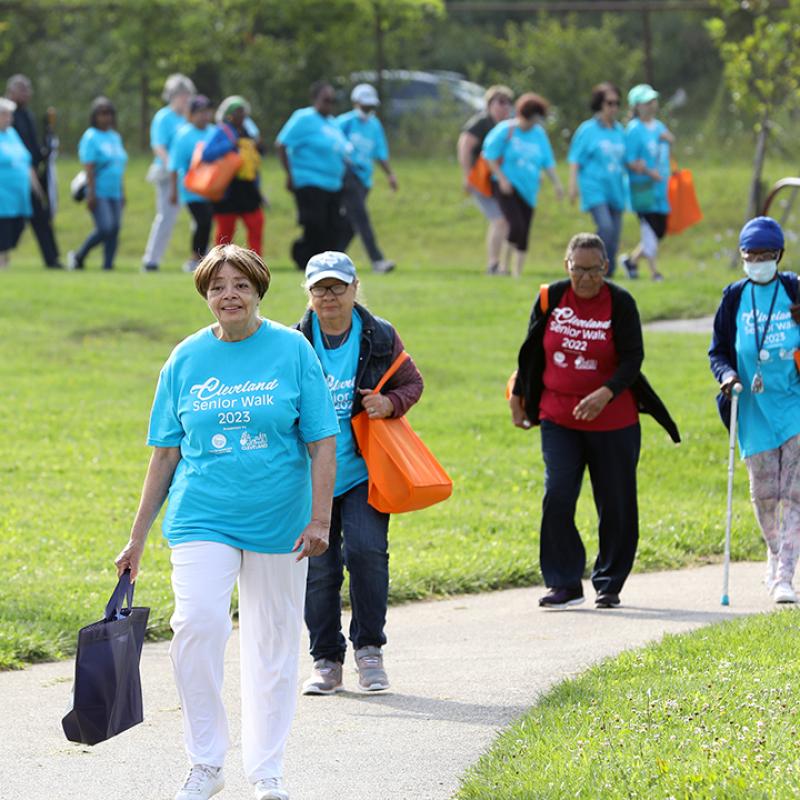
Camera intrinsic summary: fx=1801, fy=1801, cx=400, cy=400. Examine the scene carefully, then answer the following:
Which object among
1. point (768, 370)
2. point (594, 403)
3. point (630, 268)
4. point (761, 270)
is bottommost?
point (630, 268)

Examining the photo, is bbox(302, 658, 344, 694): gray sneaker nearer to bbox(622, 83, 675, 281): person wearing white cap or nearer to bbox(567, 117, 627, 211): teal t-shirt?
bbox(567, 117, 627, 211): teal t-shirt

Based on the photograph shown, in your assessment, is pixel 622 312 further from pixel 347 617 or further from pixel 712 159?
pixel 712 159

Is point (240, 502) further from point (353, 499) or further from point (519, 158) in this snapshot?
point (519, 158)

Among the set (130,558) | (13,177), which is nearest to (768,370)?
(130,558)

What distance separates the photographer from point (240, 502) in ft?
18.7

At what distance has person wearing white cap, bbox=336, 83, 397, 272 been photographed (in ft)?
62.4

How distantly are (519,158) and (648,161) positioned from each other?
1369mm

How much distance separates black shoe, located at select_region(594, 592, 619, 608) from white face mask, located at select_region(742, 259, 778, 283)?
171cm

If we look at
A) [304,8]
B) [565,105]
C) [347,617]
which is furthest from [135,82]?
[347,617]

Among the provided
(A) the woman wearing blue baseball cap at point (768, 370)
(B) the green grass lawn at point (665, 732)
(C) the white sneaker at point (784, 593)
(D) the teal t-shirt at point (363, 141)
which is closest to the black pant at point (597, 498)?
(A) the woman wearing blue baseball cap at point (768, 370)

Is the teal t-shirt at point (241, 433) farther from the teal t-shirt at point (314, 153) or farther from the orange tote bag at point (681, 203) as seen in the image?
the orange tote bag at point (681, 203)

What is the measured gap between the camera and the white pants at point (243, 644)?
5.62 m

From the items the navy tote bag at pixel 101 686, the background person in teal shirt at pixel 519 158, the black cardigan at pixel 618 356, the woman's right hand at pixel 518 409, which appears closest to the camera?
the navy tote bag at pixel 101 686

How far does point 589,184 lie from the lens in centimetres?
1819
